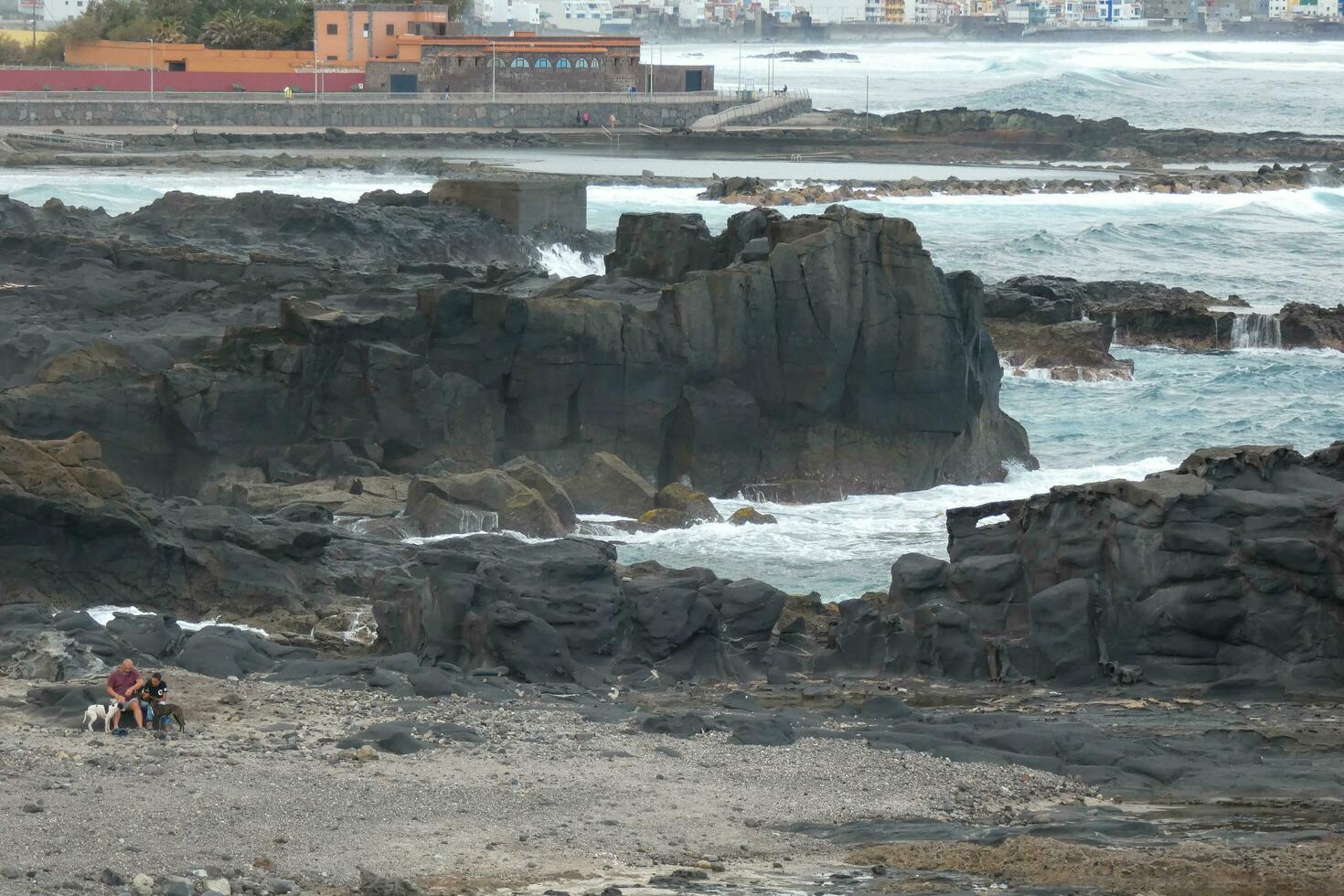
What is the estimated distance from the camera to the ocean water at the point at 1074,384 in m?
21.7

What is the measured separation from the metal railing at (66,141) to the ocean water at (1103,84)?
4759cm

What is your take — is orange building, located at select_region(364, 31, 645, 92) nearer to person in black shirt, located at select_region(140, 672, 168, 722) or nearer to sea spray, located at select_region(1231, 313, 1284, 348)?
sea spray, located at select_region(1231, 313, 1284, 348)

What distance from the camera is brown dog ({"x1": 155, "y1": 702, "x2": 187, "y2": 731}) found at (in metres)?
13.1

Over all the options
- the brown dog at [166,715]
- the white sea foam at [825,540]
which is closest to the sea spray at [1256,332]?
the white sea foam at [825,540]

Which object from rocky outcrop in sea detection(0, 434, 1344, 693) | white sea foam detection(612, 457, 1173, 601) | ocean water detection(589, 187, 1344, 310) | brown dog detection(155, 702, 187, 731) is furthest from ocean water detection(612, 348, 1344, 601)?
ocean water detection(589, 187, 1344, 310)

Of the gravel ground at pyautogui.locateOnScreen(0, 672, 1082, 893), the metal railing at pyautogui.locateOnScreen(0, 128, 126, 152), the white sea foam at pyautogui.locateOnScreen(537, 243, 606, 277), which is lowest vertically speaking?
the gravel ground at pyautogui.locateOnScreen(0, 672, 1082, 893)

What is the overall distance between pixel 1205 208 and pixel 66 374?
46.4 meters

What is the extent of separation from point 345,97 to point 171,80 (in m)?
6.77

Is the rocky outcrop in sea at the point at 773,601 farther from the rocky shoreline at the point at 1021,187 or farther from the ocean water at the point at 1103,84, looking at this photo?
the ocean water at the point at 1103,84

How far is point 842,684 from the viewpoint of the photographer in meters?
16.0

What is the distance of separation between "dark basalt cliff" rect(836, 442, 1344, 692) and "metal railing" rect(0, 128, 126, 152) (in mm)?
55572

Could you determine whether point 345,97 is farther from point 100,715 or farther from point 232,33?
point 100,715

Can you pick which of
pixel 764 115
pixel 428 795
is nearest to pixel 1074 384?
pixel 428 795

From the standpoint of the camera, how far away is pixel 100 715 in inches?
514
